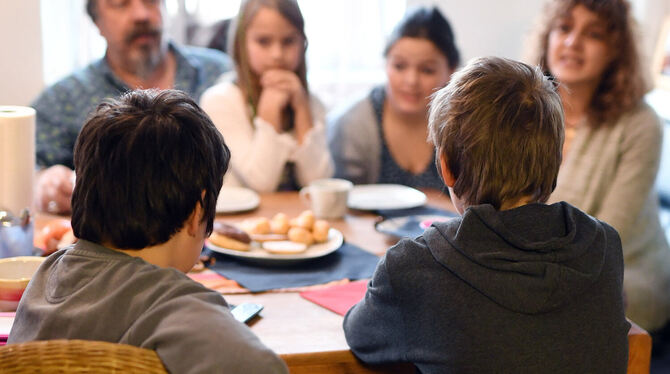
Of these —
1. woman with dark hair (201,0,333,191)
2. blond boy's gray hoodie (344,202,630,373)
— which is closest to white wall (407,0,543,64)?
woman with dark hair (201,0,333,191)

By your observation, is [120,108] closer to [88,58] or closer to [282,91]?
[282,91]

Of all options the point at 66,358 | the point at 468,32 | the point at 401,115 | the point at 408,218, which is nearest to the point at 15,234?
the point at 66,358

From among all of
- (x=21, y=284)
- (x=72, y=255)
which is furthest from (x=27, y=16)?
(x=72, y=255)

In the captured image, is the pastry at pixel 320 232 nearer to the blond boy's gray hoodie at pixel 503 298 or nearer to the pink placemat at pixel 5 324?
the blond boy's gray hoodie at pixel 503 298

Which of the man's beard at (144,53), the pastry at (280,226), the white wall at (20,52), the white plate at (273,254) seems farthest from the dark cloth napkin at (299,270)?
the white wall at (20,52)

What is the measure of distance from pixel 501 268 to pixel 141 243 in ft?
1.64

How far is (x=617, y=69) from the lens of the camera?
7.66ft

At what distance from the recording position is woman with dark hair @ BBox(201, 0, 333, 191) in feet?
7.61

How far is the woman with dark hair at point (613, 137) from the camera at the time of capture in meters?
2.23

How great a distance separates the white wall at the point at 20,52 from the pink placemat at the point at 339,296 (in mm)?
1929

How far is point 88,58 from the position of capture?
325 cm

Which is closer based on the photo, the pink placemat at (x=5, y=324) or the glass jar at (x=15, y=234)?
the pink placemat at (x=5, y=324)

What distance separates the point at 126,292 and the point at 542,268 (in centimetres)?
57

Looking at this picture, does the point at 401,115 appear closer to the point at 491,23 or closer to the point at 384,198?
the point at 384,198
